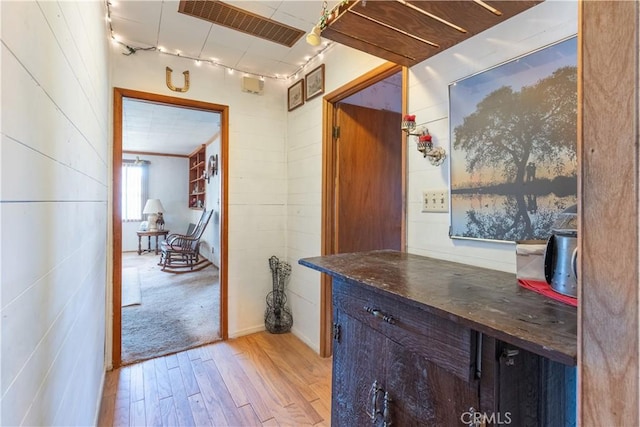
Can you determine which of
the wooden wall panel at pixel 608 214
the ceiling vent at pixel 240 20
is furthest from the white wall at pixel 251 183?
the wooden wall panel at pixel 608 214

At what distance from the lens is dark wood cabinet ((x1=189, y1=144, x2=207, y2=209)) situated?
20.8 ft

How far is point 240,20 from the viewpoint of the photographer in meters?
1.93

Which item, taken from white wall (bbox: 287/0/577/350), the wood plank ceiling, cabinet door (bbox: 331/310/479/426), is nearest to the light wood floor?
white wall (bbox: 287/0/577/350)

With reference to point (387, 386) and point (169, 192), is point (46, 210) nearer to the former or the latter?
point (387, 386)

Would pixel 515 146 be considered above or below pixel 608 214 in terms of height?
above

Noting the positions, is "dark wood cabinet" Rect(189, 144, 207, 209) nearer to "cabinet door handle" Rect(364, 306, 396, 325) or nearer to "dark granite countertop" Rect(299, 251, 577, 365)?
"dark granite countertop" Rect(299, 251, 577, 365)

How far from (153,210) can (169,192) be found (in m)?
0.84

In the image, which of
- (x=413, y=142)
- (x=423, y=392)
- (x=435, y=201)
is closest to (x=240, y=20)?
(x=413, y=142)

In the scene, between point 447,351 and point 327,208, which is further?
point 327,208

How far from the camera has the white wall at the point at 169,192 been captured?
698 centimetres

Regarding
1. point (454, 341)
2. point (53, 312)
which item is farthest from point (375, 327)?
point (53, 312)

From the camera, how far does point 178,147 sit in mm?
6406

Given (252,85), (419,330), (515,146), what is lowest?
(419,330)

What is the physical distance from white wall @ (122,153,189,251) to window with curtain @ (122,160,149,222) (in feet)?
0.38
